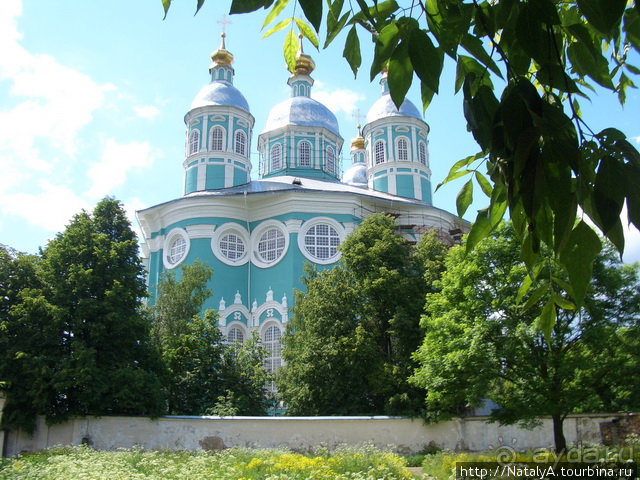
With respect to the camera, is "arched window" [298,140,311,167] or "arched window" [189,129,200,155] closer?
"arched window" [189,129,200,155]

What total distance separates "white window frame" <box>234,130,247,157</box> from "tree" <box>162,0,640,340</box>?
111ft

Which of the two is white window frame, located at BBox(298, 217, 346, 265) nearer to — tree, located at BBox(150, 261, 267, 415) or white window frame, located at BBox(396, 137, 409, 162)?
tree, located at BBox(150, 261, 267, 415)

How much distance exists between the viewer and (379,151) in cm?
3672

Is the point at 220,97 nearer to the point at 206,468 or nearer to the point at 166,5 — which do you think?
the point at 206,468

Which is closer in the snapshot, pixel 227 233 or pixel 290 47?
pixel 290 47

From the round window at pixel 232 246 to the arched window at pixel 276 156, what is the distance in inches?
329

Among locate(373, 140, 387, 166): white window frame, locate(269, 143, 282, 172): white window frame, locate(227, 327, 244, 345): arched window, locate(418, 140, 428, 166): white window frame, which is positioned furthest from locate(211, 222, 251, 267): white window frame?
locate(418, 140, 428, 166): white window frame

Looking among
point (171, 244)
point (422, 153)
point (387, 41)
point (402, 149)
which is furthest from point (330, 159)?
point (387, 41)

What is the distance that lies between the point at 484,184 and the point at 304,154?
36.0 metres

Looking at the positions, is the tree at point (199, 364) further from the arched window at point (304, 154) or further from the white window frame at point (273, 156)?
the arched window at point (304, 154)

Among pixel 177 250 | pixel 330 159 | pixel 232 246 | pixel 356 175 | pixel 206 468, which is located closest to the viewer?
pixel 206 468

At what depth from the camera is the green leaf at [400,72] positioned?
1.41 metres

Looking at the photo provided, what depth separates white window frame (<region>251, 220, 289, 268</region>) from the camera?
2930cm

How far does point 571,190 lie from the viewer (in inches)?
50.6
